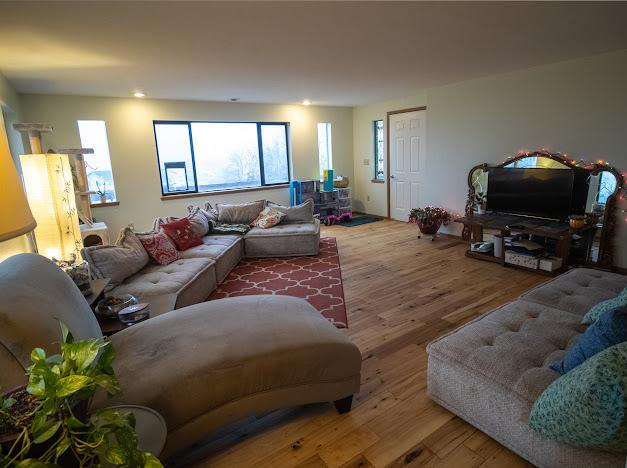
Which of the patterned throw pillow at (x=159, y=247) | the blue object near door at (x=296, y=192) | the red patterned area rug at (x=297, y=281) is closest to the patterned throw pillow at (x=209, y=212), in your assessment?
the red patterned area rug at (x=297, y=281)

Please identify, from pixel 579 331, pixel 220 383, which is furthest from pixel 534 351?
pixel 220 383

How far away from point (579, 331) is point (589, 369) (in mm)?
869

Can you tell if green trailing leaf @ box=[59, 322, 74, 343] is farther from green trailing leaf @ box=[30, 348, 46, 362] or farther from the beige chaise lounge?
the beige chaise lounge

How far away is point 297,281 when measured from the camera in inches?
160

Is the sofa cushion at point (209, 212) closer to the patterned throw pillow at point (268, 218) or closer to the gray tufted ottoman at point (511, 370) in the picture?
the patterned throw pillow at point (268, 218)

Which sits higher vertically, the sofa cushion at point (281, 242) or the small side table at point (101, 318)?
the small side table at point (101, 318)

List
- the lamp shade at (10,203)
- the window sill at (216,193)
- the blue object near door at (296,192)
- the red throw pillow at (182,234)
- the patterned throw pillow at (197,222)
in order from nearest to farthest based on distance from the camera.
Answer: the lamp shade at (10,203) → the red throw pillow at (182,234) → the patterned throw pillow at (197,222) → the window sill at (216,193) → the blue object near door at (296,192)

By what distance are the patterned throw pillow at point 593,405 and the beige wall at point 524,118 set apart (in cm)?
361

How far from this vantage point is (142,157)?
567 cm

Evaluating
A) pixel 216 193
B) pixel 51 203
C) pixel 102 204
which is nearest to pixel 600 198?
pixel 51 203

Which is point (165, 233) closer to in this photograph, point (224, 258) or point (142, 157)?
point (224, 258)

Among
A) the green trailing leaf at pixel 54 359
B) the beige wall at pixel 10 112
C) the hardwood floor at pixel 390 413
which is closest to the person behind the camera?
the green trailing leaf at pixel 54 359

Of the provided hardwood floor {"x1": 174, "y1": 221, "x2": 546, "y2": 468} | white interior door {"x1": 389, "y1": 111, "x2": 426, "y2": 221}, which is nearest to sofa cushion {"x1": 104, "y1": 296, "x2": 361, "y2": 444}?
hardwood floor {"x1": 174, "y1": 221, "x2": 546, "y2": 468}

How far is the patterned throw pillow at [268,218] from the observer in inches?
199
